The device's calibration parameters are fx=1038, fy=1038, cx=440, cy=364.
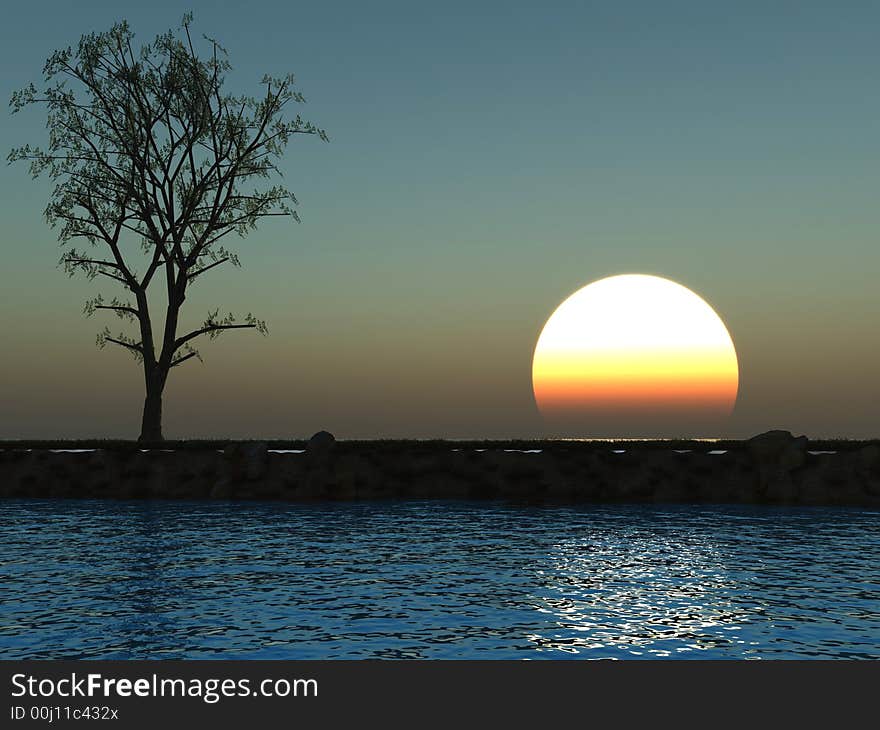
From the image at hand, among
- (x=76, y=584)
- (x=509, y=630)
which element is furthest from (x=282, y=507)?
(x=509, y=630)

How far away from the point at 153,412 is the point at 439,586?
1100 inches

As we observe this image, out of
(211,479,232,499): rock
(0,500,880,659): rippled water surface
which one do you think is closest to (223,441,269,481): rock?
(211,479,232,499): rock

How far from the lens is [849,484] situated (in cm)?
3194

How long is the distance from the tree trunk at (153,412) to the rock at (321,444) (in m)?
9.36

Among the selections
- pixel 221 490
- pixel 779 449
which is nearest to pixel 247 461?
pixel 221 490

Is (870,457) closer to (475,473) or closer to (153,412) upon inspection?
(475,473)

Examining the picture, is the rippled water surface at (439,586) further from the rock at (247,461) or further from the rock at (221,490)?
the rock at (247,461)

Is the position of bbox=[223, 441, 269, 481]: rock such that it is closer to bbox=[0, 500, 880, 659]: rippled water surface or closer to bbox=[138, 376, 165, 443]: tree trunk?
bbox=[0, 500, 880, 659]: rippled water surface

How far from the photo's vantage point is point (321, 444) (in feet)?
114

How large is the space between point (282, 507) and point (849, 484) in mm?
17335

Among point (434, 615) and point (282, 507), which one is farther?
point (282, 507)

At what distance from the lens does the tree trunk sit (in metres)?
41.7

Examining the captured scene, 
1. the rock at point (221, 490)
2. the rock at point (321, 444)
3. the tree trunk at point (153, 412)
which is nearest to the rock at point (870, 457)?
the rock at point (321, 444)
